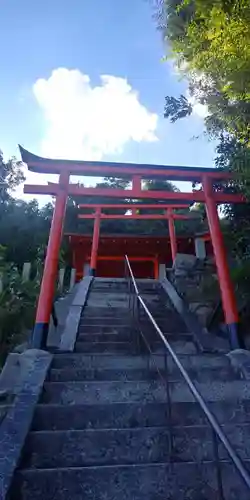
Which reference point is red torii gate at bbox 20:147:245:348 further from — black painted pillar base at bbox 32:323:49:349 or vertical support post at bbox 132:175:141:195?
black painted pillar base at bbox 32:323:49:349

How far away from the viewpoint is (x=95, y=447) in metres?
2.36

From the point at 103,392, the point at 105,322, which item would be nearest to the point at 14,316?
the point at 105,322

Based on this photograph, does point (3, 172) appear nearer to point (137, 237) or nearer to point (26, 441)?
point (137, 237)

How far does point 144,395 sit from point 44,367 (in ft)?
3.30

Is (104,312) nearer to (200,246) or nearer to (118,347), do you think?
(118,347)

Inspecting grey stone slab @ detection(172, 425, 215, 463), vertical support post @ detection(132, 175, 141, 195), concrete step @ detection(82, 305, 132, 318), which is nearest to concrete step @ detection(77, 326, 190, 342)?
concrete step @ detection(82, 305, 132, 318)

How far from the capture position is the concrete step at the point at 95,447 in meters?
2.25

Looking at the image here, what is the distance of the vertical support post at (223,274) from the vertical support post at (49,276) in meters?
2.28

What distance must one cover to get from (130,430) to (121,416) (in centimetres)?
23

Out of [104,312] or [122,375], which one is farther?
[104,312]

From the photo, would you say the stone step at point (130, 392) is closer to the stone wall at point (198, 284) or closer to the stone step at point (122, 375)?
the stone step at point (122, 375)

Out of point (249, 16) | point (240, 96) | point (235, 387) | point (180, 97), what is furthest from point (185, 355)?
point (180, 97)

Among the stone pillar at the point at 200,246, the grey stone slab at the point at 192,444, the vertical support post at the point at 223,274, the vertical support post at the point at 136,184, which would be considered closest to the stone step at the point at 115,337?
the vertical support post at the point at 223,274

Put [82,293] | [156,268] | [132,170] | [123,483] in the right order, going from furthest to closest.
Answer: [156,268] < [82,293] < [132,170] < [123,483]
